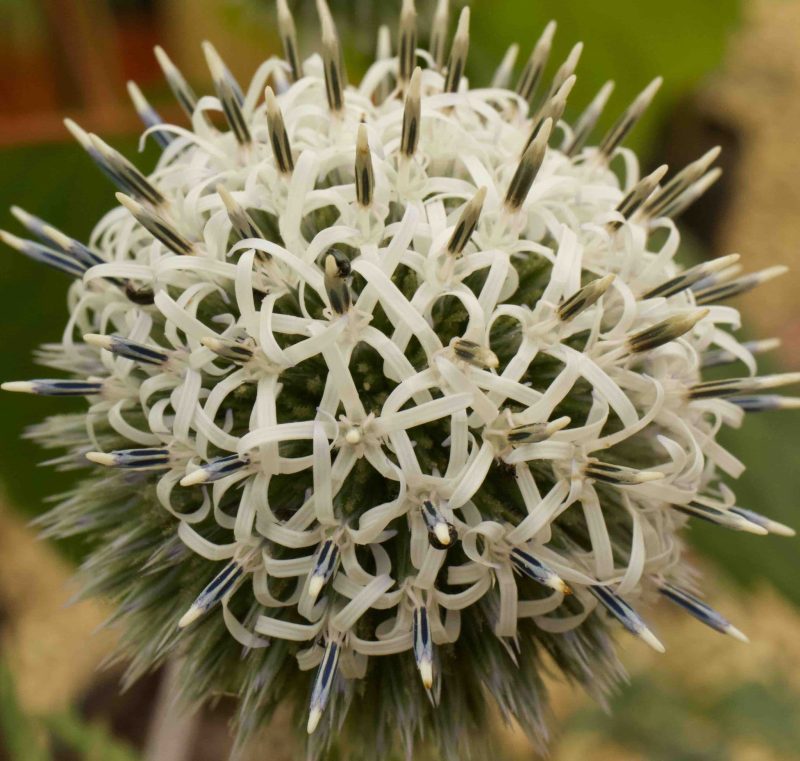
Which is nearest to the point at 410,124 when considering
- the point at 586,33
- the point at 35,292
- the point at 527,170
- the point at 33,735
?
the point at 527,170

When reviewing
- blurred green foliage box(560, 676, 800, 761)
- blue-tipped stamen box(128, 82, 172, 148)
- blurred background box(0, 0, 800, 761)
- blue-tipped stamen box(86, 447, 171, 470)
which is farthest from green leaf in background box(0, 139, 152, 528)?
blurred green foliage box(560, 676, 800, 761)

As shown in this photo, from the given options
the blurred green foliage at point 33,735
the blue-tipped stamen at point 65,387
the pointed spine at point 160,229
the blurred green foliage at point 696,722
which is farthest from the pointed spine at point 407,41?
the blurred green foliage at point 696,722

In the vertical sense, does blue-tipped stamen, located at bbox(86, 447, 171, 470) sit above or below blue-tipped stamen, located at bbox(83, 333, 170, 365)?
below

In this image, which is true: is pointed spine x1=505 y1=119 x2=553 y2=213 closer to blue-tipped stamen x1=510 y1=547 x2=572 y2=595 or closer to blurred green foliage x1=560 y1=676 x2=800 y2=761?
blue-tipped stamen x1=510 y1=547 x2=572 y2=595

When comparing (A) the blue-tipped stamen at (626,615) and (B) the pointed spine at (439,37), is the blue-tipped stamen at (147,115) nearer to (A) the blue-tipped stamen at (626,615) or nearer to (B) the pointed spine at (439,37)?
(B) the pointed spine at (439,37)

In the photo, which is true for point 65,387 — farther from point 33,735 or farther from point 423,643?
point 33,735

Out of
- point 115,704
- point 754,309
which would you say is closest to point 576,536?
point 115,704

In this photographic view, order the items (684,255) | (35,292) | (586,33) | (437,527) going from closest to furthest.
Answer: (437,527) → (35,292) → (684,255) → (586,33)
